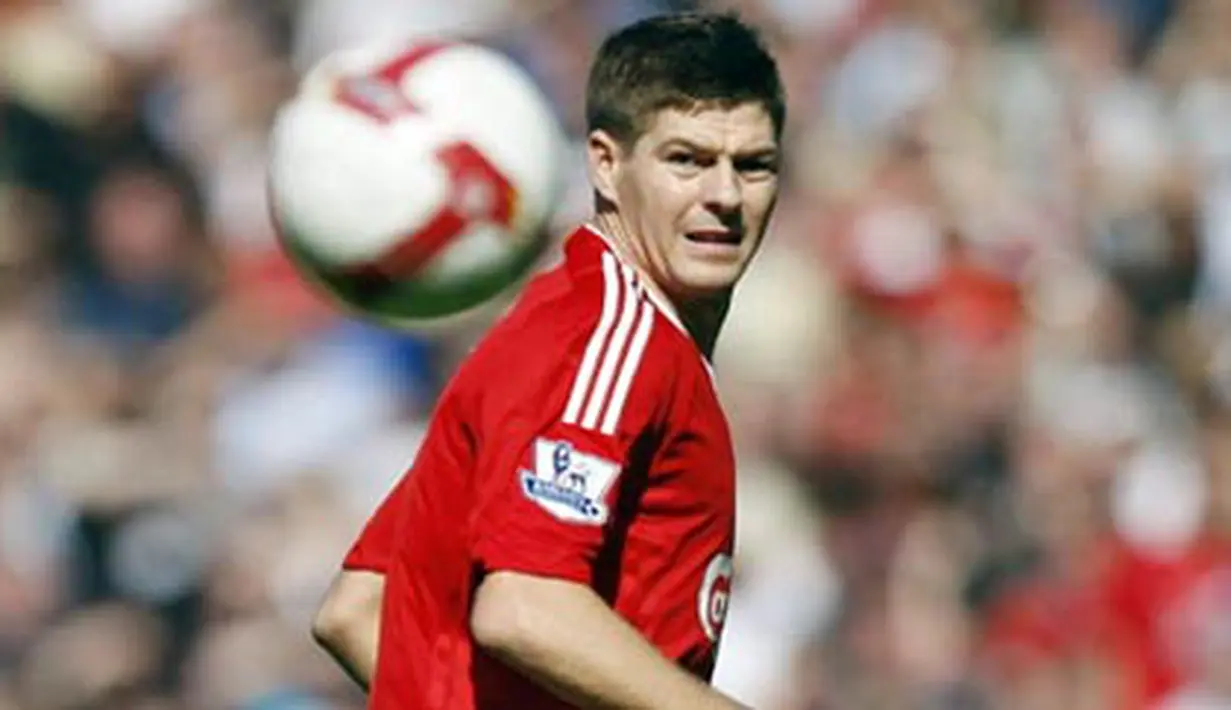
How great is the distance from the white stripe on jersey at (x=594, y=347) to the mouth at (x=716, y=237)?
6.4 inches

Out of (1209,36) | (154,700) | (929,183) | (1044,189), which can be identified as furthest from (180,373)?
(1209,36)

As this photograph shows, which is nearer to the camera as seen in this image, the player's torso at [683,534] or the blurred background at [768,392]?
the player's torso at [683,534]

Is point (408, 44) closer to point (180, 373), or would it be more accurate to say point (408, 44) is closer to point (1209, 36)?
point (180, 373)

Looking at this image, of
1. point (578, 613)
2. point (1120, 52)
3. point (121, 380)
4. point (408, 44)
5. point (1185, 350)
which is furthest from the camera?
point (1120, 52)

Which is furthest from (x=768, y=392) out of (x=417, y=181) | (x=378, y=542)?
(x=378, y=542)

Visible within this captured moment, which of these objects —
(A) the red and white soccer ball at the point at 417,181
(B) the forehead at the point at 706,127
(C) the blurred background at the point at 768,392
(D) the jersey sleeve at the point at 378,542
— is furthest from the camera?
(C) the blurred background at the point at 768,392

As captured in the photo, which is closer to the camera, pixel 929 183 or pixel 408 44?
pixel 408 44

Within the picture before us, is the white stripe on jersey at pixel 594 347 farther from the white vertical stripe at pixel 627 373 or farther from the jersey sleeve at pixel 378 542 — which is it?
the jersey sleeve at pixel 378 542

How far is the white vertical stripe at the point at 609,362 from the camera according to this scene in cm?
472

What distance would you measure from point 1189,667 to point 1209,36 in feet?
10.5

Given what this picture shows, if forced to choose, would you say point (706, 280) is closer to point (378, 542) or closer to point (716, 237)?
point (716, 237)

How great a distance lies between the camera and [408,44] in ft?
20.5

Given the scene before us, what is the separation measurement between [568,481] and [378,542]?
924 millimetres

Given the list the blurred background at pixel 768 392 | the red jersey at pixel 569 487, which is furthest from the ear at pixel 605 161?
the blurred background at pixel 768 392
